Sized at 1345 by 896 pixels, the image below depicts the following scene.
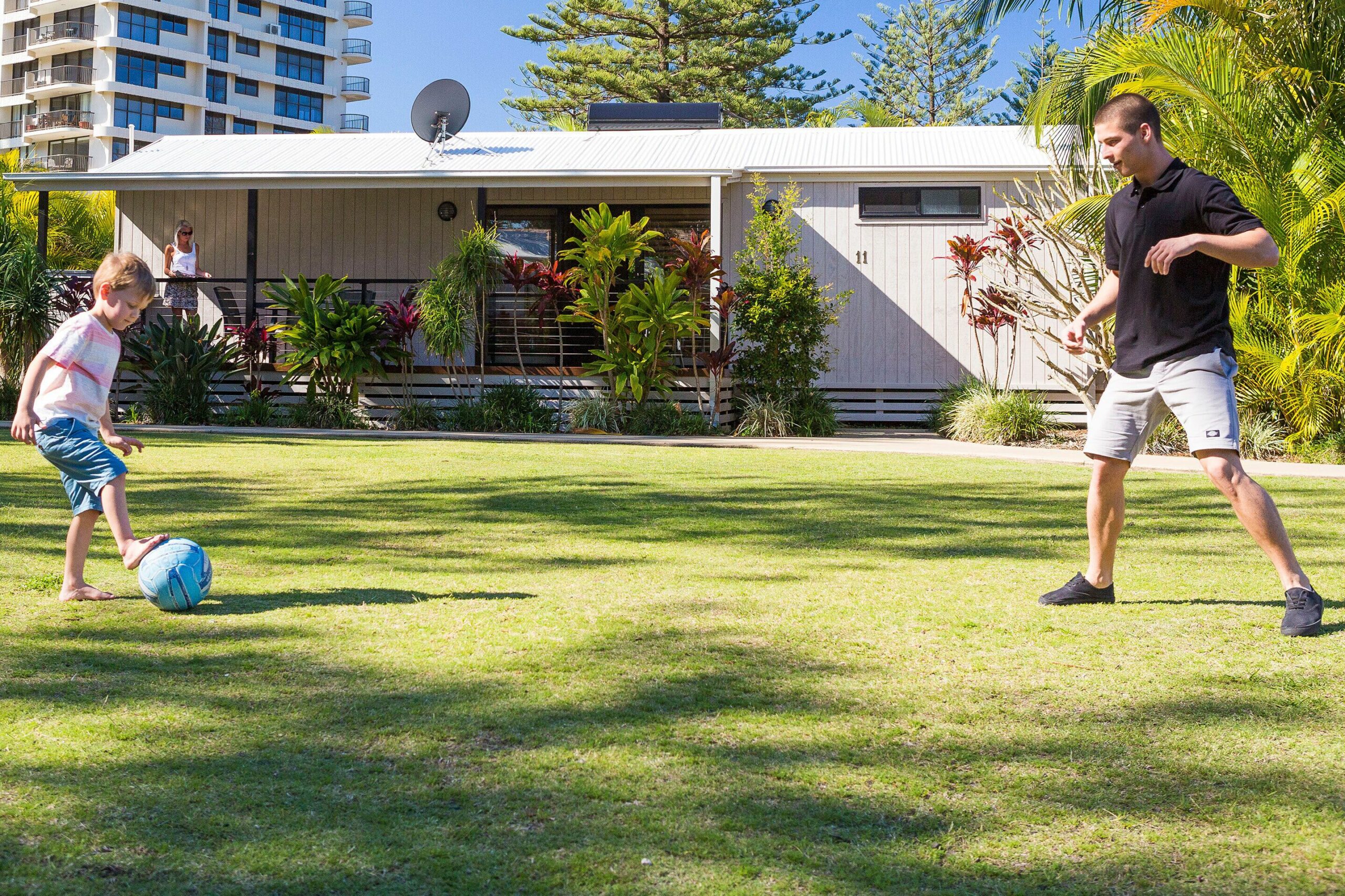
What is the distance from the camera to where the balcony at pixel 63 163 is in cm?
6412

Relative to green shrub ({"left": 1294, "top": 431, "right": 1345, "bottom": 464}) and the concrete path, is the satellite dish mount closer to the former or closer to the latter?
the concrete path

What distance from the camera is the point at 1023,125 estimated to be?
49.5ft

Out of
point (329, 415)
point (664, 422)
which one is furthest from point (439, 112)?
point (664, 422)

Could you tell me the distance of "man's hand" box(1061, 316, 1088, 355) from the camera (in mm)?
4383

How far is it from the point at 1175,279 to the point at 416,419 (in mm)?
10889

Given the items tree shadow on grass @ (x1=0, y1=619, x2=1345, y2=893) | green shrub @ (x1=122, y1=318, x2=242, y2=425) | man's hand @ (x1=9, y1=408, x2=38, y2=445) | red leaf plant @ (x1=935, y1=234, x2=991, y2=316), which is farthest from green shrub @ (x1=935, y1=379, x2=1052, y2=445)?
man's hand @ (x1=9, y1=408, x2=38, y2=445)

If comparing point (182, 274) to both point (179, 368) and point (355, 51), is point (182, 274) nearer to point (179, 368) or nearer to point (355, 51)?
point (179, 368)

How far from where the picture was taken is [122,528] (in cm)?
436

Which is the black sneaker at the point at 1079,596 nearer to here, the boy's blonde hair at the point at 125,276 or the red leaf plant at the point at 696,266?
the boy's blonde hair at the point at 125,276

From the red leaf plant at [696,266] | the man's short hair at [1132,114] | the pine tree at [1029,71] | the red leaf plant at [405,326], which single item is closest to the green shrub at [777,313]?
the red leaf plant at [696,266]

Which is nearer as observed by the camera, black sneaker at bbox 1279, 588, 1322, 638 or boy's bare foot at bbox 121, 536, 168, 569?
black sneaker at bbox 1279, 588, 1322, 638

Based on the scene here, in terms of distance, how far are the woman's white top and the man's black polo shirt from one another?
13.5 m

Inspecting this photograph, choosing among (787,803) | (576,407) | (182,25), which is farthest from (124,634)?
(182,25)

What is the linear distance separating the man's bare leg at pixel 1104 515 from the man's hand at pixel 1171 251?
72cm
